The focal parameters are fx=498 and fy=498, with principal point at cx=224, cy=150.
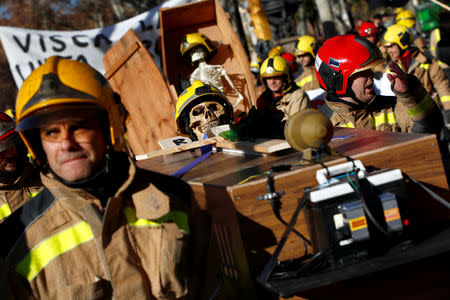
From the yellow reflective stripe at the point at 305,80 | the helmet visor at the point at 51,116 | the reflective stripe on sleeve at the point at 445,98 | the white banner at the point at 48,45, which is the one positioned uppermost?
the white banner at the point at 48,45

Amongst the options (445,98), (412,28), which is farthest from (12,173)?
(412,28)

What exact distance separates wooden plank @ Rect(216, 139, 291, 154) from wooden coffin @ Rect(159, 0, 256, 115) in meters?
4.21

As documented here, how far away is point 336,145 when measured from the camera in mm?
3240

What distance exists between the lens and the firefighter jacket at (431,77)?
7.89m

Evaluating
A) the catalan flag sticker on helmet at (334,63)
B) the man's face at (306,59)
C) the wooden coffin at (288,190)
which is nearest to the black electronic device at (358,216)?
the wooden coffin at (288,190)

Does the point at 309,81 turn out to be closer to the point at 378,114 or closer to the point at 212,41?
the point at 212,41

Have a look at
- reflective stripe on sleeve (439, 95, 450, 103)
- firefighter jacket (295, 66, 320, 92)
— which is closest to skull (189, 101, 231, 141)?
reflective stripe on sleeve (439, 95, 450, 103)

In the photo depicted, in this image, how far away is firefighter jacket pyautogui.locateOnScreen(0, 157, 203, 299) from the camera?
217 centimetres

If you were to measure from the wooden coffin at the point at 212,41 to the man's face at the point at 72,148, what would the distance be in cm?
600

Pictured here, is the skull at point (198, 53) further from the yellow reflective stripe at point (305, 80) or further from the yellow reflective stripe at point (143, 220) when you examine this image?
the yellow reflective stripe at point (143, 220)

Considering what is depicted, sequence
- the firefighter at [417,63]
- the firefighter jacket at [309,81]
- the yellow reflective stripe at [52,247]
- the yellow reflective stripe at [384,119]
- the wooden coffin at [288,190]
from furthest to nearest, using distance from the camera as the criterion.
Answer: the firefighter jacket at [309,81]
the firefighter at [417,63]
the yellow reflective stripe at [384,119]
the wooden coffin at [288,190]
the yellow reflective stripe at [52,247]

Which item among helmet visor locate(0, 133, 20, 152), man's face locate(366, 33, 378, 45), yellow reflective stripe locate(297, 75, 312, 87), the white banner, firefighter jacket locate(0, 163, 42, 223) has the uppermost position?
the white banner

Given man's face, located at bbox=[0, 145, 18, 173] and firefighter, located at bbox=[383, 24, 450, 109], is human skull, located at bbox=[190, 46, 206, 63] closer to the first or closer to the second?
firefighter, located at bbox=[383, 24, 450, 109]

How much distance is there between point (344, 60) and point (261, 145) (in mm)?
1175
